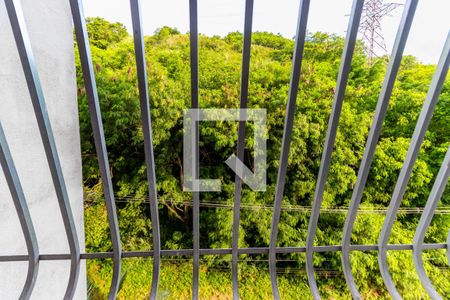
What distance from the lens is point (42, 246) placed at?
175 centimetres

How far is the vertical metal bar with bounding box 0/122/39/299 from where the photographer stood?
79 cm

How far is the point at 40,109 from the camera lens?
737 mm

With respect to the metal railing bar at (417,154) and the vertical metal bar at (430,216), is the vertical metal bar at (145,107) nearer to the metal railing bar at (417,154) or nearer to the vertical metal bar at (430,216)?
the metal railing bar at (417,154)

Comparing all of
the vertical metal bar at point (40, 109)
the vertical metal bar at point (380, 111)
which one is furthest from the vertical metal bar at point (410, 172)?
the vertical metal bar at point (40, 109)

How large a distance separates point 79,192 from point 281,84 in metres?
4.31

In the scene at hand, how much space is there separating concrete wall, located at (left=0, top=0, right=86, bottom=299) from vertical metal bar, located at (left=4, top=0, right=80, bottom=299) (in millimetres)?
688

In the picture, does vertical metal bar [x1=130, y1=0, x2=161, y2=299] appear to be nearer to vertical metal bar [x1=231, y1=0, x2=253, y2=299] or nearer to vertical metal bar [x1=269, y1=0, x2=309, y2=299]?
vertical metal bar [x1=231, y1=0, x2=253, y2=299]

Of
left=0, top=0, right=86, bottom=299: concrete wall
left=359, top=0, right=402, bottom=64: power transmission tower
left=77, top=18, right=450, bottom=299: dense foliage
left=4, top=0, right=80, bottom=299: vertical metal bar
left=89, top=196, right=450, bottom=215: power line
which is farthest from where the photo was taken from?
left=89, top=196, right=450, bottom=215: power line

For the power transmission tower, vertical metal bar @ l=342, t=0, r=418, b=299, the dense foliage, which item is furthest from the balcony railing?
the dense foliage

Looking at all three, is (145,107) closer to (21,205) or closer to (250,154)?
(21,205)

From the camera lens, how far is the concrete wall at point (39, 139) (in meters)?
1.31

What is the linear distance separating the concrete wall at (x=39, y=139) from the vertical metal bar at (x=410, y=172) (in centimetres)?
181

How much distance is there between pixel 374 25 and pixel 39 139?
16.0 feet

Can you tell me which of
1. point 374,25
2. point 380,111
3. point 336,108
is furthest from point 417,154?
point 374,25
